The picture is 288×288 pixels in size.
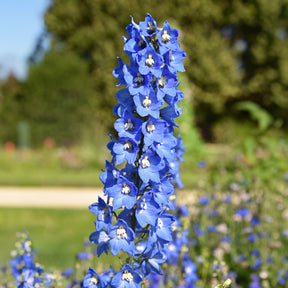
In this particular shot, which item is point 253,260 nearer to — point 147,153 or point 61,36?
point 147,153

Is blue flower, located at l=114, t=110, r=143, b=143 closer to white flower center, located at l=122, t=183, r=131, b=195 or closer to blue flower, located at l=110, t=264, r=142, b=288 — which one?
white flower center, located at l=122, t=183, r=131, b=195

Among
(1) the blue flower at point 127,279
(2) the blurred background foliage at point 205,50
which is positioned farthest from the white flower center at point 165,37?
(2) the blurred background foliage at point 205,50

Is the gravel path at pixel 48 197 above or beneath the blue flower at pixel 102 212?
above

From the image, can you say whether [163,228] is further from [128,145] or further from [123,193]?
[128,145]

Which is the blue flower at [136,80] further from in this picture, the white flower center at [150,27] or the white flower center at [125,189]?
the white flower center at [125,189]

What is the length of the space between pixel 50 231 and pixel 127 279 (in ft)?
15.3

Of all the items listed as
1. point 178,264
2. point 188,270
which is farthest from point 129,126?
point 178,264

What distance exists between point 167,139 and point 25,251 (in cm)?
110

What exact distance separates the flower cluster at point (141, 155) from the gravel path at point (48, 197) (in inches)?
228

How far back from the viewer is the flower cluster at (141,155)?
1.63 m

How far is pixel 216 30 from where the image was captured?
21500 millimetres

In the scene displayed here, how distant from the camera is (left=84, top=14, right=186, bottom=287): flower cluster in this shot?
163 cm

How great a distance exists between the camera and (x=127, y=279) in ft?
5.41

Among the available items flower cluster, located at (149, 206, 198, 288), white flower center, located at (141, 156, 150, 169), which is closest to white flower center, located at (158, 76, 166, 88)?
white flower center, located at (141, 156, 150, 169)
